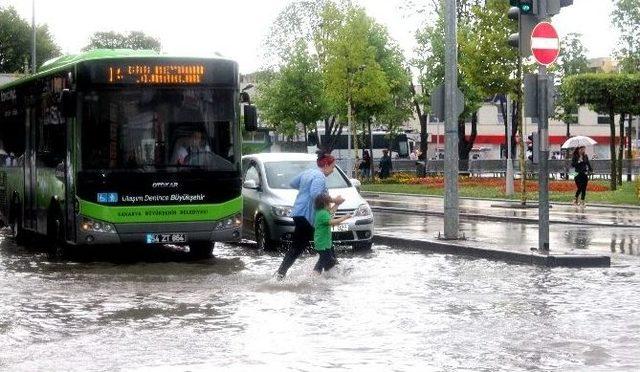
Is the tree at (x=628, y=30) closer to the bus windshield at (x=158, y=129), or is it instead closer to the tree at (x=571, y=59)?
the tree at (x=571, y=59)

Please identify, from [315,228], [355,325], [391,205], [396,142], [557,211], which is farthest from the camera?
[396,142]

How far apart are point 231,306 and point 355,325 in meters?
2.01

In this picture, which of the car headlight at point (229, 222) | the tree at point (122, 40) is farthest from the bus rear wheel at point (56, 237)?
the tree at point (122, 40)

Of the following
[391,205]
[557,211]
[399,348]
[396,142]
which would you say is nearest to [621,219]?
[557,211]

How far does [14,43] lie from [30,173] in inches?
2603

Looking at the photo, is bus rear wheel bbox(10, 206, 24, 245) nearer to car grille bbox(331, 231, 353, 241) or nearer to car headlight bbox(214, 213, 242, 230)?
car headlight bbox(214, 213, 242, 230)

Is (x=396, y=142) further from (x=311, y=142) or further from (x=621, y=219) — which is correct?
(x=621, y=219)

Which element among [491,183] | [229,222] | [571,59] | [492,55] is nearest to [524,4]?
[229,222]

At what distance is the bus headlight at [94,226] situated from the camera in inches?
735

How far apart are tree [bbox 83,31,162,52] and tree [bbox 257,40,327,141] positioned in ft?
111

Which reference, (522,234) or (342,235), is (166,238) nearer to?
(342,235)

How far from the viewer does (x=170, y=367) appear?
9570 mm

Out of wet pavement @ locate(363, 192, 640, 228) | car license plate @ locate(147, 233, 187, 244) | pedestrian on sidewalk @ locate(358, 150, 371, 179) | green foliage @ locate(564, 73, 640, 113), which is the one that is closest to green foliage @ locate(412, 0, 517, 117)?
wet pavement @ locate(363, 192, 640, 228)

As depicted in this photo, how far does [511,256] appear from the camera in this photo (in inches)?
742
